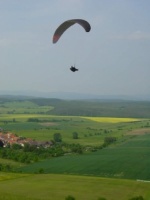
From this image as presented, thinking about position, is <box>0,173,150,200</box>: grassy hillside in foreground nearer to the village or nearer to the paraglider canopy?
the paraglider canopy

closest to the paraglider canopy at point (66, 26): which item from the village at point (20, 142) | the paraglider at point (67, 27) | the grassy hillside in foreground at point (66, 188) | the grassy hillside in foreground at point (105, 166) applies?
the paraglider at point (67, 27)

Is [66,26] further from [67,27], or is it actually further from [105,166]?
[105,166]

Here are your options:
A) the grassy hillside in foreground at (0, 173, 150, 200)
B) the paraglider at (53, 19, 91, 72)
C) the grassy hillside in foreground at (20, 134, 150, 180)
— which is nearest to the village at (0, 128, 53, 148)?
the grassy hillside in foreground at (20, 134, 150, 180)

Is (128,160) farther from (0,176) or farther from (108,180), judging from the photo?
(0,176)

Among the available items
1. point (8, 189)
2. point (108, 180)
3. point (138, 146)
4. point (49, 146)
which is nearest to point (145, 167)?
point (108, 180)

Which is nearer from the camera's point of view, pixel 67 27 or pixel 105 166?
pixel 67 27

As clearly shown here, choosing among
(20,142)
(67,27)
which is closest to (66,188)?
(67,27)
